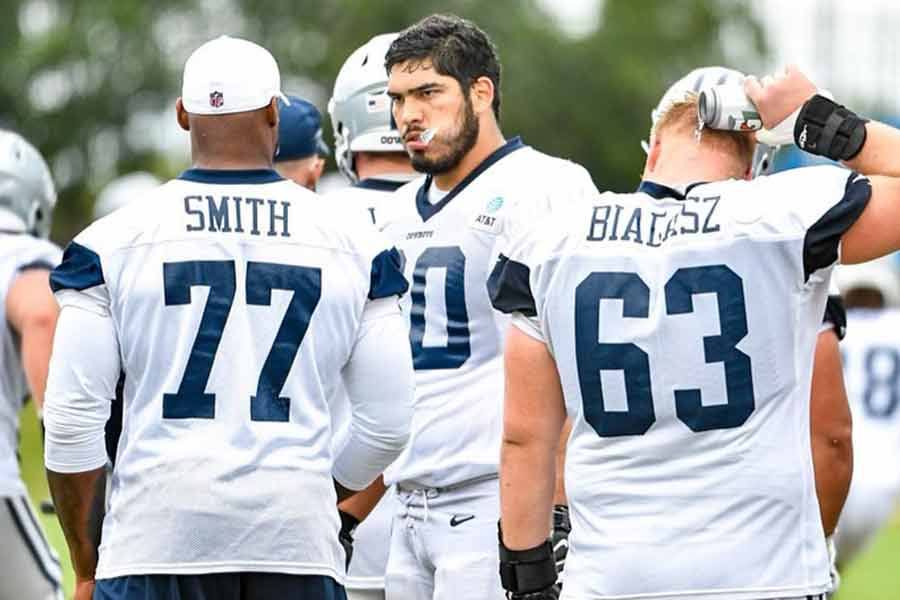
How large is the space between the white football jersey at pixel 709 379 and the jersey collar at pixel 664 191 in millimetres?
55

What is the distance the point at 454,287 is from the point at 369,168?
41.7 inches

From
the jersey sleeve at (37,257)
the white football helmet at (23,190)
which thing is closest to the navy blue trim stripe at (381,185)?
the jersey sleeve at (37,257)

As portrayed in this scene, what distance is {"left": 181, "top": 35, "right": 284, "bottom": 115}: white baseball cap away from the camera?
16.8ft

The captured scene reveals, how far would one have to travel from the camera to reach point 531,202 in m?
6.12

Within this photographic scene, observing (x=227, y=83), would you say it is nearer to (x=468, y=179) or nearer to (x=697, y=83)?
(x=697, y=83)

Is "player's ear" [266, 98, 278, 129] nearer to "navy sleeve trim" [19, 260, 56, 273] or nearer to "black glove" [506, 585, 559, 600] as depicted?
"black glove" [506, 585, 559, 600]

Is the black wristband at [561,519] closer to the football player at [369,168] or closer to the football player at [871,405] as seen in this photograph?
the football player at [369,168]

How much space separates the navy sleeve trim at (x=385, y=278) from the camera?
5.16 meters

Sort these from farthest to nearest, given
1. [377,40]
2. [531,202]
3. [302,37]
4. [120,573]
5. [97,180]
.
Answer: [302,37] < [97,180] < [377,40] < [531,202] < [120,573]

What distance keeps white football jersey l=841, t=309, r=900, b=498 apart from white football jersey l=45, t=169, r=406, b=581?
6145 millimetres

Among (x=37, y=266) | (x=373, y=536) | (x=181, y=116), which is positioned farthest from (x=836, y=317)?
(x=37, y=266)

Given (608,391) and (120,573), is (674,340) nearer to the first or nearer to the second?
(608,391)

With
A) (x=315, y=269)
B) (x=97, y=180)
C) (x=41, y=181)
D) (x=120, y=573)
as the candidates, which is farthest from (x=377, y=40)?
(x=97, y=180)

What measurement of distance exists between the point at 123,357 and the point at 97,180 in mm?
36604
